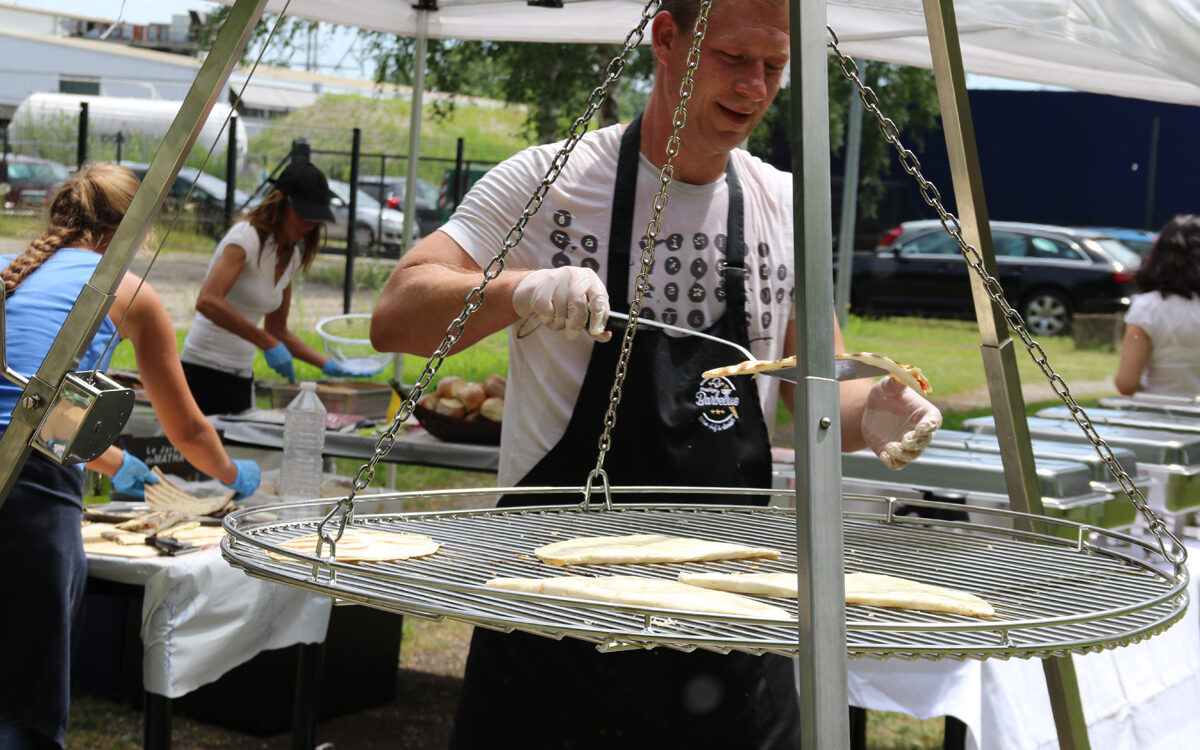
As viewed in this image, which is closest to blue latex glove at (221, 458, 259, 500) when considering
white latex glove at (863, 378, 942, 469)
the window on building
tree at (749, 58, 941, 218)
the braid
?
the braid

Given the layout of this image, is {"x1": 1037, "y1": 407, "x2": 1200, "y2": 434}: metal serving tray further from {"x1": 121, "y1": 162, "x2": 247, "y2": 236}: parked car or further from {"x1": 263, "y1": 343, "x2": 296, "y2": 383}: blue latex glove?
{"x1": 121, "y1": 162, "x2": 247, "y2": 236}: parked car

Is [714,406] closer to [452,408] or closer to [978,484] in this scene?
[978,484]

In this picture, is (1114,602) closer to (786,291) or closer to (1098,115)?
(786,291)

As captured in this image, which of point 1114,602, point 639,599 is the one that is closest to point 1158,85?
point 1114,602

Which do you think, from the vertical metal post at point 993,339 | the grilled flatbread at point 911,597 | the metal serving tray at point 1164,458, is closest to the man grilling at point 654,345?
the vertical metal post at point 993,339

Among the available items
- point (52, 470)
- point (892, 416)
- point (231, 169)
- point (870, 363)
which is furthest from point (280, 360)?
point (231, 169)

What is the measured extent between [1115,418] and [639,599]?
303 cm

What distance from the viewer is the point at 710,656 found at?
1.70 m

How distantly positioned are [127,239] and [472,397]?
8.67 ft

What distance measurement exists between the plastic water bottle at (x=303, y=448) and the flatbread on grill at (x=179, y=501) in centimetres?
19

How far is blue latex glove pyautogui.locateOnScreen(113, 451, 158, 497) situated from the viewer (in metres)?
3.19

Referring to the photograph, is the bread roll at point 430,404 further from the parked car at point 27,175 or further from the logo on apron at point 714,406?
the parked car at point 27,175

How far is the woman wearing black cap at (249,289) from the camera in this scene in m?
4.52

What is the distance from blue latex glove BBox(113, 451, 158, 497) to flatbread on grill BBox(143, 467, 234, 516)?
0.21ft
